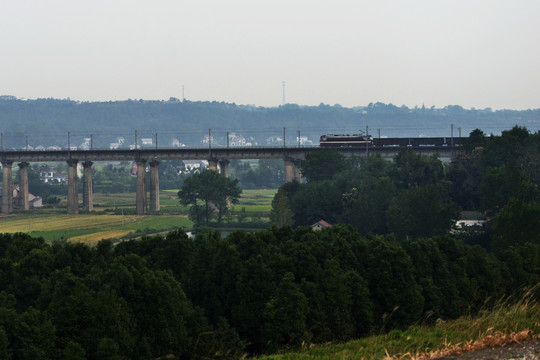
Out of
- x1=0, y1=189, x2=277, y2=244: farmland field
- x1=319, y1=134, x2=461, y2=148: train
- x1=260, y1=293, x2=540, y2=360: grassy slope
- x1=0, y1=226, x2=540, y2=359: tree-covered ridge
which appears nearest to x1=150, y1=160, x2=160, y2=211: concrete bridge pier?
x1=0, y1=189, x2=277, y2=244: farmland field

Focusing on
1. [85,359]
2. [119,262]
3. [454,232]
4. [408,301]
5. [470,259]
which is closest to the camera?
[85,359]

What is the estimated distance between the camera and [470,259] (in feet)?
185

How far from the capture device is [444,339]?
28.4 meters

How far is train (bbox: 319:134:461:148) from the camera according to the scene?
178125mm

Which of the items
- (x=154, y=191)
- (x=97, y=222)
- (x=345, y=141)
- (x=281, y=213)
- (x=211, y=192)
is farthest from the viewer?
(x=345, y=141)

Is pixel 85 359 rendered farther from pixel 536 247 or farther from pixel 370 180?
pixel 370 180

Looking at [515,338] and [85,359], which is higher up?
[515,338]

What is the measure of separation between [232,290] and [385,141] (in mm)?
138552

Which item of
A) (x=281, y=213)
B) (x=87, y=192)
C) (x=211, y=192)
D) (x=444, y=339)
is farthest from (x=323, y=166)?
(x=444, y=339)

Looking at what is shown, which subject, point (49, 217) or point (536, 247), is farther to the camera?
point (49, 217)

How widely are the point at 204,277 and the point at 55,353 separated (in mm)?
14180

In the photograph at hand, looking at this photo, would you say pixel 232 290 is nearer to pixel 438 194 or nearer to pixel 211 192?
pixel 438 194

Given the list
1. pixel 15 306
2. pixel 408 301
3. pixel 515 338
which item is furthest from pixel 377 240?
pixel 515 338

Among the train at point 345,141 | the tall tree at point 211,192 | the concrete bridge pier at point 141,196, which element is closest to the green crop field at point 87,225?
the tall tree at point 211,192
